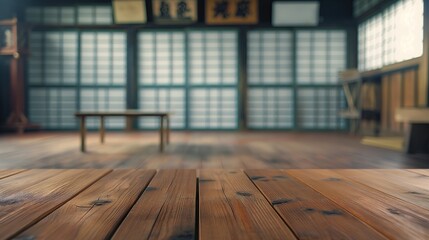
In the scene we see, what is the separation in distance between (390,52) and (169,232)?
5.50 metres

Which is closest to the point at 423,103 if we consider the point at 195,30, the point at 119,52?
the point at 195,30

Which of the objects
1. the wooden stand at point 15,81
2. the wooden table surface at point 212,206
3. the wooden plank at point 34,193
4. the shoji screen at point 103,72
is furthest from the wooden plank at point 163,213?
the shoji screen at point 103,72

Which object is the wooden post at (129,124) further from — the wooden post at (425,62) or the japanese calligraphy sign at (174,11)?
the wooden post at (425,62)

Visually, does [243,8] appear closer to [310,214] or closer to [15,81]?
[15,81]

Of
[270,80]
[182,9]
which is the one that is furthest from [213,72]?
[182,9]

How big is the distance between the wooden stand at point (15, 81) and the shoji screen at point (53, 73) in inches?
27.7

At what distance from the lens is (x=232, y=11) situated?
663cm

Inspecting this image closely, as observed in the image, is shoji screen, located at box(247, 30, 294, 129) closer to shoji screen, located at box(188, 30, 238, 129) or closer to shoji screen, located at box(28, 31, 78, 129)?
shoji screen, located at box(188, 30, 238, 129)

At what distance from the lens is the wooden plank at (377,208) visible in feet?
2.60

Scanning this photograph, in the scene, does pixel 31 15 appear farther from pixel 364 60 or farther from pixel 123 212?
pixel 123 212

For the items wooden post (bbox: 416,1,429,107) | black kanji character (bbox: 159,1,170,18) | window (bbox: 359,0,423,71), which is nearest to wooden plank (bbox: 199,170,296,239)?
wooden post (bbox: 416,1,429,107)

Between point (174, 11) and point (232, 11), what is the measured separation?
43.8 inches

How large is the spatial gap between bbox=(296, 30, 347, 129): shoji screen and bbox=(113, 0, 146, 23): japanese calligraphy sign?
3.06 meters

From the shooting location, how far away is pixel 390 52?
5309 millimetres
